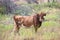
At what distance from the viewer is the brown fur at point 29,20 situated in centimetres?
200

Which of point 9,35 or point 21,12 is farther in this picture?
point 21,12

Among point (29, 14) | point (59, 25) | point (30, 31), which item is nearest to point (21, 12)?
point (29, 14)

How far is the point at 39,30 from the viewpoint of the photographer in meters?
2.02

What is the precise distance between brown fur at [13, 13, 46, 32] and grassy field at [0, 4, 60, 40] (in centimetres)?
4

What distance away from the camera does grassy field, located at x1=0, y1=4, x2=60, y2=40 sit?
194 centimetres

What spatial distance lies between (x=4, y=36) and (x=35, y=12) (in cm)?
38

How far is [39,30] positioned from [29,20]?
14 cm

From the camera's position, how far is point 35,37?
Answer: 1953mm

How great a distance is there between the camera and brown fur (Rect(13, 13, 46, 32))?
2.00m

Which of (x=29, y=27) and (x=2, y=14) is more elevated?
(x=2, y=14)

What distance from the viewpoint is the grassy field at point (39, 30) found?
1943 mm

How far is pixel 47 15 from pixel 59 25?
146 millimetres

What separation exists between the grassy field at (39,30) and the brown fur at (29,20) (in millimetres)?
37

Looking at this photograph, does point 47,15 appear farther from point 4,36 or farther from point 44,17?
point 4,36
